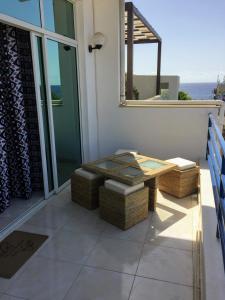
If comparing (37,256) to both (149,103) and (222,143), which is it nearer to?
(222,143)

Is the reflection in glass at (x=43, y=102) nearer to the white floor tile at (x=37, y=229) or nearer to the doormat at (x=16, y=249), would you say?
the white floor tile at (x=37, y=229)

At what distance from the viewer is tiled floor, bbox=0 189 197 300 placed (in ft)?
5.76

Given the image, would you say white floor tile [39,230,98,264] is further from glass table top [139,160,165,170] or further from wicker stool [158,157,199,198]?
wicker stool [158,157,199,198]

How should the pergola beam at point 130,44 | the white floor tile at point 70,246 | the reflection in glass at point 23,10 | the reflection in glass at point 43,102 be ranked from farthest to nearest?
the pergola beam at point 130,44, the reflection in glass at point 43,102, the reflection in glass at point 23,10, the white floor tile at point 70,246

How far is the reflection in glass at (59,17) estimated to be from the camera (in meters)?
2.90

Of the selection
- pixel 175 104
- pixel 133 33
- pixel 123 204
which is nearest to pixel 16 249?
pixel 123 204

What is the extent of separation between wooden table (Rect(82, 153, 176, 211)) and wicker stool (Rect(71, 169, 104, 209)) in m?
0.10

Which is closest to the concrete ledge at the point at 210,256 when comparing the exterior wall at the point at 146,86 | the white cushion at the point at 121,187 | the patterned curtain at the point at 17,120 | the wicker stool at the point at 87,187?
the white cushion at the point at 121,187

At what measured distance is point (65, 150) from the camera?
11.5ft

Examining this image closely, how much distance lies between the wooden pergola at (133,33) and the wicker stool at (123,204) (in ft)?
9.23

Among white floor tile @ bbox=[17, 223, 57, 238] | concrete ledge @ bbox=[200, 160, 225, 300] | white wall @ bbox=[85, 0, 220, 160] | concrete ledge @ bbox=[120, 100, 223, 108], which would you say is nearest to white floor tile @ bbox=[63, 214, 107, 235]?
white floor tile @ bbox=[17, 223, 57, 238]

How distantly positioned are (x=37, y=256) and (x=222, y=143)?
70.4 inches

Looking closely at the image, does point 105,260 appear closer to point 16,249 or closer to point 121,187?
point 121,187

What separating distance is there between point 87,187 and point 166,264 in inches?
48.8
